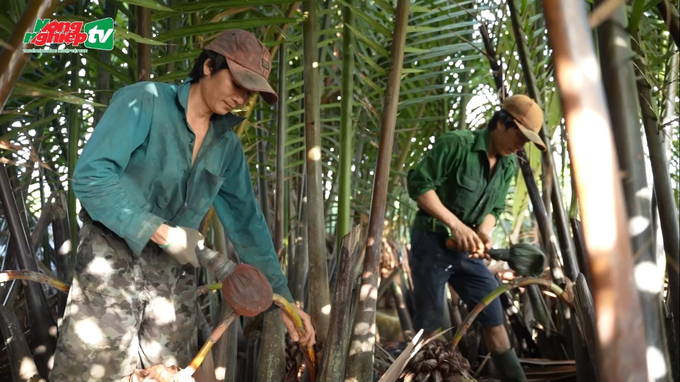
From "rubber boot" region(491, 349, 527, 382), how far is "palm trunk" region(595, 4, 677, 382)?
5.03 ft

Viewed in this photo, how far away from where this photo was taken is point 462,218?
241cm

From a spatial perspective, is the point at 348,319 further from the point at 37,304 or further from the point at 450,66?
the point at 450,66

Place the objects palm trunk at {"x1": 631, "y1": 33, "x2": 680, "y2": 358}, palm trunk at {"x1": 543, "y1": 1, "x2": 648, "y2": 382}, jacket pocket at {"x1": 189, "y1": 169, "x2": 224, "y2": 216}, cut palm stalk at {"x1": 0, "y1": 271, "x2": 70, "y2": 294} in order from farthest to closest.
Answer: jacket pocket at {"x1": 189, "y1": 169, "x2": 224, "y2": 216} → cut palm stalk at {"x1": 0, "y1": 271, "x2": 70, "y2": 294} → palm trunk at {"x1": 631, "y1": 33, "x2": 680, "y2": 358} → palm trunk at {"x1": 543, "y1": 1, "x2": 648, "y2": 382}

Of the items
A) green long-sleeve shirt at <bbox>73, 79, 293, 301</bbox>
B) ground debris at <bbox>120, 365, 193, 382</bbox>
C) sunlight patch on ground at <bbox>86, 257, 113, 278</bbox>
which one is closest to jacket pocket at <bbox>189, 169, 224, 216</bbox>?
green long-sleeve shirt at <bbox>73, 79, 293, 301</bbox>

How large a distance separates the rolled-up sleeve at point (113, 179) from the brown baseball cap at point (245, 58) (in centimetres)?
22

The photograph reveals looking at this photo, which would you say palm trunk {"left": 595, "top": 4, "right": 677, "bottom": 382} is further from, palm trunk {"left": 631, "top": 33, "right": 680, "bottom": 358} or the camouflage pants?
the camouflage pants

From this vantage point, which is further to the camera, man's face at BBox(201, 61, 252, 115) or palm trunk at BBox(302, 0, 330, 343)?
palm trunk at BBox(302, 0, 330, 343)

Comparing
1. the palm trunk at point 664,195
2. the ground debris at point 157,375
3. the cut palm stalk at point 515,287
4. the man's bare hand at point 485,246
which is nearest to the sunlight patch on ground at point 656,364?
the palm trunk at point 664,195

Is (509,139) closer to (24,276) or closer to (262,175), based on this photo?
(262,175)

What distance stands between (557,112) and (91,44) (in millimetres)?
1519

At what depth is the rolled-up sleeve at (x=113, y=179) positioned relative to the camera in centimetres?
129

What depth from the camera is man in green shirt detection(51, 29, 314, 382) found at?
1.32 meters

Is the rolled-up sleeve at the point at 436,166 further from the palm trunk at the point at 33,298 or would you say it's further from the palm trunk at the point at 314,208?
the palm trunk at the point at 33,298

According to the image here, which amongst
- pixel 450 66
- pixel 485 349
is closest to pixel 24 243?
pixel 485 349
